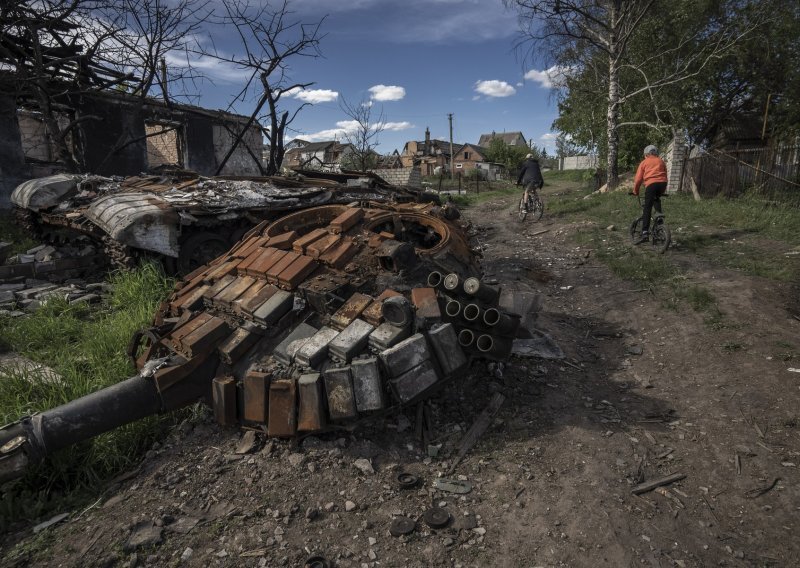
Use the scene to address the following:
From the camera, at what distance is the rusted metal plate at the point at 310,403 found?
287 cm

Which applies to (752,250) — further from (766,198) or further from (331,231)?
(331,231)

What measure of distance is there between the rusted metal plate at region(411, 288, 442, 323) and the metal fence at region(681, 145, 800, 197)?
37.7 ft

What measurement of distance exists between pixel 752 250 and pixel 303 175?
25.1 ft

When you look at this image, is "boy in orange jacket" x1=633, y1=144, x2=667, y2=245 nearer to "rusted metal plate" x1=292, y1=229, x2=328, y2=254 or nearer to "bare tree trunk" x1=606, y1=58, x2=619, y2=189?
"rusted metal plate" x1=292, y1=229, x2=328, y2=254

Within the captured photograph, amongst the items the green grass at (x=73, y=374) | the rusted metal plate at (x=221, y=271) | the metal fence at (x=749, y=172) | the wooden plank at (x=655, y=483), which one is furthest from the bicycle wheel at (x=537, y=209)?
the wooden plank at (x=655, y=483)

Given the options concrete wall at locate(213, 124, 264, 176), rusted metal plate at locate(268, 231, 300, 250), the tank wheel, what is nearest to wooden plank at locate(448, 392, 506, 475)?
rusted metal plate at locate(268, 231, 300, 250)

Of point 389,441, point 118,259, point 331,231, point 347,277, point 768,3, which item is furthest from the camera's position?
point 768,3

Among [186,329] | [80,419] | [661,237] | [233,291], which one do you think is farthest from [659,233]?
[80,419]

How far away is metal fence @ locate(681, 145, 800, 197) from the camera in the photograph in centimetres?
1112

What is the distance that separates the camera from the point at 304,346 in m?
3.09

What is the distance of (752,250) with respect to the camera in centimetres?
684

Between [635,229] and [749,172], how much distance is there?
6.48m

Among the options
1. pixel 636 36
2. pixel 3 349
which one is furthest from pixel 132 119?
pixel 636 36

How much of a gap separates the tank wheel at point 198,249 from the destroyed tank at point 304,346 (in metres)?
2.94
